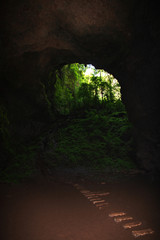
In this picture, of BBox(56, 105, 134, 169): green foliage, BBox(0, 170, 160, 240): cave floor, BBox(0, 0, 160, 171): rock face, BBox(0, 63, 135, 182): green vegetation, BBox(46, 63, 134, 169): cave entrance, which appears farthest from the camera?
BBox(46, 63, 134, 169): cave entrance

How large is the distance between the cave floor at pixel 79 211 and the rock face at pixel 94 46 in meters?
2.51

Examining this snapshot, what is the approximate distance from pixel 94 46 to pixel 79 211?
A: 617 cm

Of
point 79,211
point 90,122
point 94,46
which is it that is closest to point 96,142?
point 90,122

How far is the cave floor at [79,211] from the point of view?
10.3 ft

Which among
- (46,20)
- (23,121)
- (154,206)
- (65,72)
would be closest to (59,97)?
(65,72)

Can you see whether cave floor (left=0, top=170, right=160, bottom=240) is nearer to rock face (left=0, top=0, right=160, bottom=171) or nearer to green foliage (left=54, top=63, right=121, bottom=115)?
rock face (left=0, top=0, right=160, bottom=171)

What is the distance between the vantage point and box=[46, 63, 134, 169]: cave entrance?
9.27 m

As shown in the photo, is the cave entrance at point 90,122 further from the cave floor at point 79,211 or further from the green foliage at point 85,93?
the cave floor at point 79,211

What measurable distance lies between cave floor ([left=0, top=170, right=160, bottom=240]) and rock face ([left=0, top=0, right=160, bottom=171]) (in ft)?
8.24

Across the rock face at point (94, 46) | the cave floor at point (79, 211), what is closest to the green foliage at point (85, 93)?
the rock face at point (94, 46)

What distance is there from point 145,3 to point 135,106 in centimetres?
408

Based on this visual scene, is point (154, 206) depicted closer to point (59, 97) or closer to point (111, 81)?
point (59, 97)

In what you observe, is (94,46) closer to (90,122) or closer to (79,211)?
(79,211)

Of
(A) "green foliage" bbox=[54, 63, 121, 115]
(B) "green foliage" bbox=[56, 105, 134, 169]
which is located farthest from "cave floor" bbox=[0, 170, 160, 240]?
(A) "green foliage" bbox=[54, 63, 121, 115]
